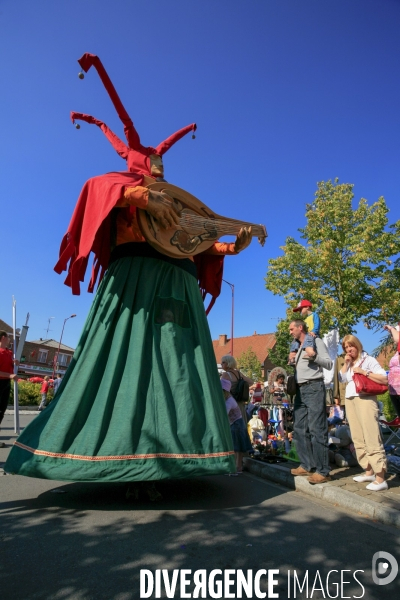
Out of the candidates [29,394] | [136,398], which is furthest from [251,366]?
[136,398]

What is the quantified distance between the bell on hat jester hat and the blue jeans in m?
3.03

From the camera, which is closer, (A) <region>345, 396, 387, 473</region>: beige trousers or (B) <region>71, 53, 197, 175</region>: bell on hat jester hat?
(A) <region>345, 396, 387, 473</region>: beige trousers

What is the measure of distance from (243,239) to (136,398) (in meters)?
2.16

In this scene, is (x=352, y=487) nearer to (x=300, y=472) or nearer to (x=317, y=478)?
(x=317, y=478)

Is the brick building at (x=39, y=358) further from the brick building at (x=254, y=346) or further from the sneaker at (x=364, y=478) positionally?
the sneaker at (x=364, y=478)

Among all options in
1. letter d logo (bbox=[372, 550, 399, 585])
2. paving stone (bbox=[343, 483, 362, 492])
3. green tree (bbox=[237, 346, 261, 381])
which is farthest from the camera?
green tree (bbox=[237, 346, 261, 381])

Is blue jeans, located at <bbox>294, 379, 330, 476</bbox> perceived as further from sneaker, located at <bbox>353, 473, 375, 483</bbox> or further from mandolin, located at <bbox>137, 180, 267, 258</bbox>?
mandolin, located at <bbox>137, 180, 267, 258</bbox>

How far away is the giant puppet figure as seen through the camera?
3.06 meters

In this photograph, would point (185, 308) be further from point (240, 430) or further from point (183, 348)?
point (240, 430)

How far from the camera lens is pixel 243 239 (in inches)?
174

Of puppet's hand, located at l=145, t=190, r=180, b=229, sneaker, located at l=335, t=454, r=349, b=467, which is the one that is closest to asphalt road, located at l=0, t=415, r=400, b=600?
sneaker, located at l=335, t=454, r=349, b=467

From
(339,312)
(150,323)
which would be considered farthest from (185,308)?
(339,312)

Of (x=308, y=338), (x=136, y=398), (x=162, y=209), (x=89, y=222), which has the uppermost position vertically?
(x=162, y=209)

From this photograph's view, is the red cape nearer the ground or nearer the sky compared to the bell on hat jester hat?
nearer the ground
